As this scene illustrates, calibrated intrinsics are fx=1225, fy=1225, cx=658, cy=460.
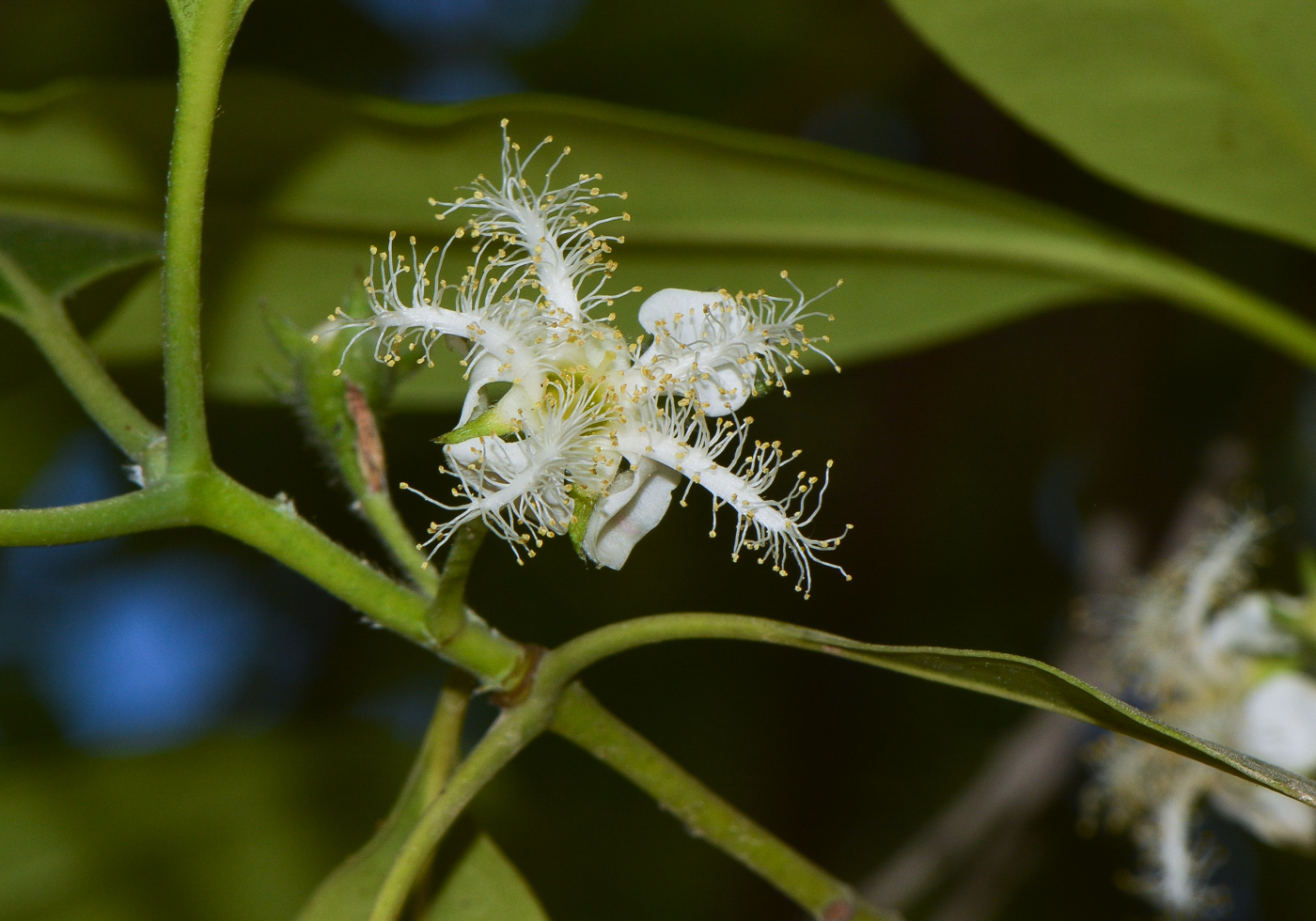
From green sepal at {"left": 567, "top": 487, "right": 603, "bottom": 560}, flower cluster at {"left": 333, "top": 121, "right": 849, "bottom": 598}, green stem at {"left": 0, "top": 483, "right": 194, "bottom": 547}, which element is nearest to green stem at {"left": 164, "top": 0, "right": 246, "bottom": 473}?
green stem at {"left": 0, "top": 483, "right": 194, "bottom": 547}

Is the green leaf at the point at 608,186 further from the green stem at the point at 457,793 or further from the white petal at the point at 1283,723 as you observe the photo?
the green stem at the point at 457,793

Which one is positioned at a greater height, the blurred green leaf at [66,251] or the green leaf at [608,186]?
the green leaf at [608,186]

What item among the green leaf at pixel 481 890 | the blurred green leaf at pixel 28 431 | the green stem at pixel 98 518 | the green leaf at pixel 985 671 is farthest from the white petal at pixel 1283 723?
the blurred green leaf at pixel 28 431

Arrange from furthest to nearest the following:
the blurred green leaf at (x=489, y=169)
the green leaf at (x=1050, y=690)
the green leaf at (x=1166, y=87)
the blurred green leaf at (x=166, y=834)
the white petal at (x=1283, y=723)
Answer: the blurred green leaf at (x=166, y=834) < the white petal at (x=1283, y=723) < the blurred green leaf at (x=489, y=169) < the green leaf at (x=1166, y=87) < the green leaf at (x=1050, y=690)

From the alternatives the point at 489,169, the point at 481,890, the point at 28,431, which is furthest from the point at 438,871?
the point at 28,431

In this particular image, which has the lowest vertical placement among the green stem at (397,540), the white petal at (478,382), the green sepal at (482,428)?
the green stem at (397,540)

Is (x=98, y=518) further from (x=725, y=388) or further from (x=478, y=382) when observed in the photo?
(x=725, y=388)

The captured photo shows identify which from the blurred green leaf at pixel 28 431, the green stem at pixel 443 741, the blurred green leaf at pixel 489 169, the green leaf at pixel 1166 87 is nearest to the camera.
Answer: the green stem at pixel 443 741

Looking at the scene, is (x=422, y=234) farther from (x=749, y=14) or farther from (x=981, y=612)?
(x=981, y=612)
